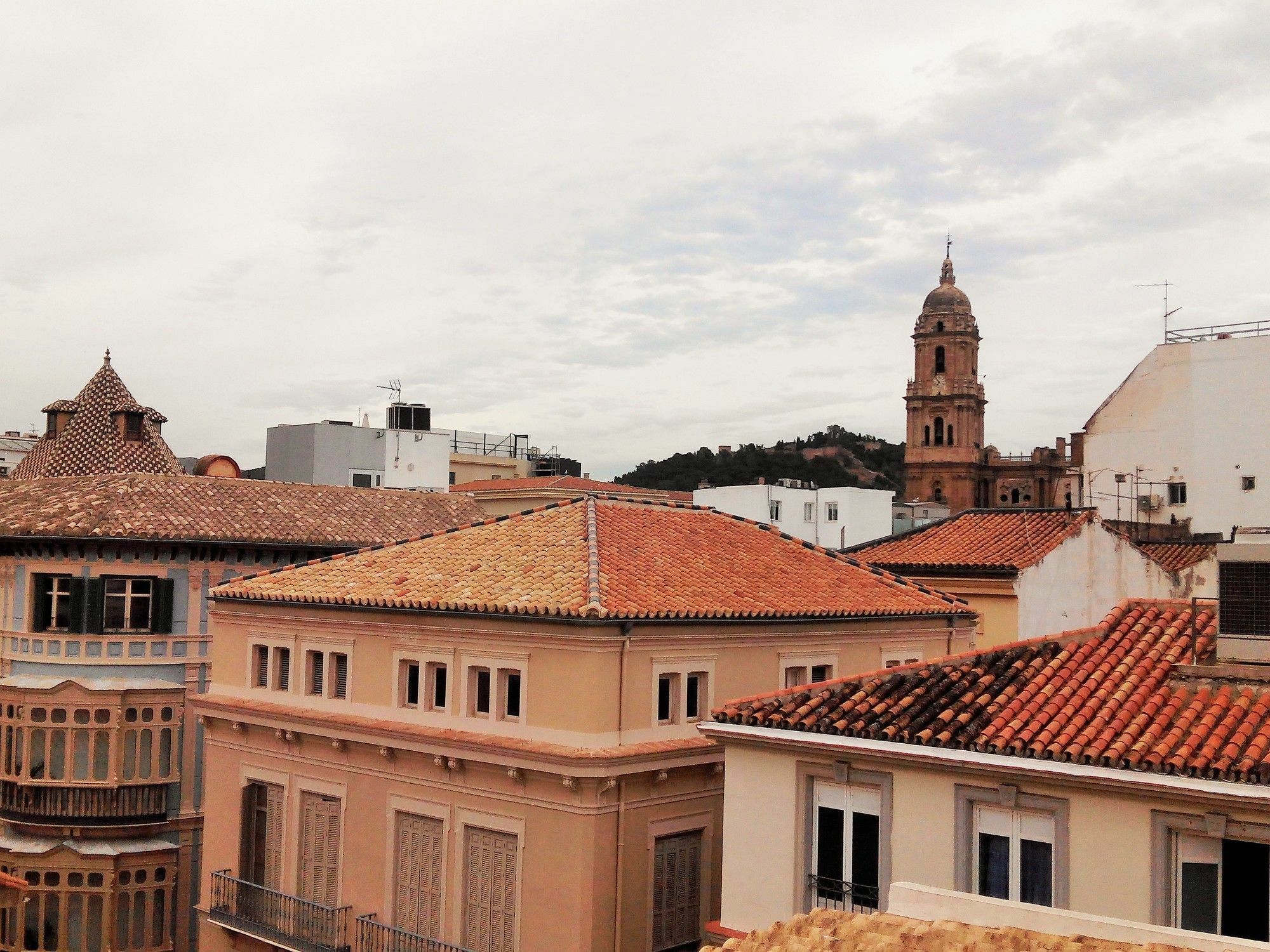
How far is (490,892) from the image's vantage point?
2183 centimetres

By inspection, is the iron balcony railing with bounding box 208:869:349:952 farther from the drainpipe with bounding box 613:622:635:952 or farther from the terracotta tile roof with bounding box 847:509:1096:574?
the terracotta tile roof with bounding box 847:509:1096:574

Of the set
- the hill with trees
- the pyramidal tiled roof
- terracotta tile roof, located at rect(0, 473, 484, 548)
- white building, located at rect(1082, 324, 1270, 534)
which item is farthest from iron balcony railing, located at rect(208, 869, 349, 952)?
the hill with trees

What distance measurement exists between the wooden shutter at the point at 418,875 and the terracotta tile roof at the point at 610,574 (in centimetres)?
377

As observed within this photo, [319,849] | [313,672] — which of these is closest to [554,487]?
[313,672]

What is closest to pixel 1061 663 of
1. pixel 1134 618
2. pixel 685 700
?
pixel 1134 618

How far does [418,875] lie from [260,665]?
246 inches

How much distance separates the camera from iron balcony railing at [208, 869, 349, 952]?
23.8 m

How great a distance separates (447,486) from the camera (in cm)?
6500

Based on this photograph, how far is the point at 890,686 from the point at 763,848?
8.52ft

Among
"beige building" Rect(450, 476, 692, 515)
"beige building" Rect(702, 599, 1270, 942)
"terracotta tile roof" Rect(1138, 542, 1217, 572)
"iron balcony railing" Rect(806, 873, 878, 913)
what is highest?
"beige building" Rect(450, 476, 692, 515)

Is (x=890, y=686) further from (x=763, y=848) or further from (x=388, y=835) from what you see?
(x=388, y=835)

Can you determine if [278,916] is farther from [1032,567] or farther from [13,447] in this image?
[13,447]

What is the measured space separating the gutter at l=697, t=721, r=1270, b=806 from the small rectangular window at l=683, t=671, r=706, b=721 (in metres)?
5.16

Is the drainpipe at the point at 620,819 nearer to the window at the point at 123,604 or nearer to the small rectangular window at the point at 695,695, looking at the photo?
the small rectangular window at the point at 695,695
